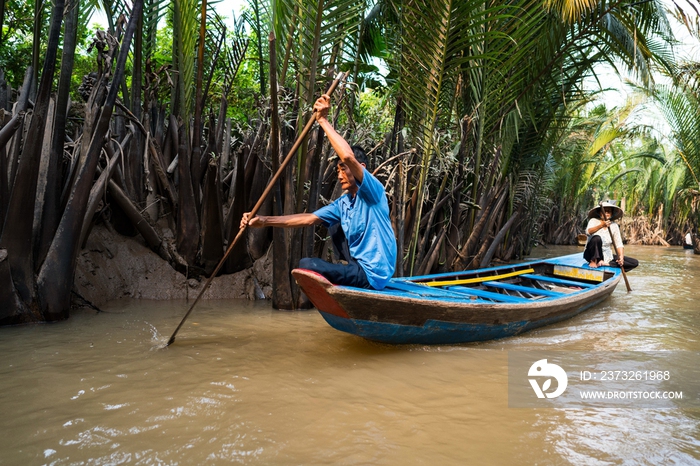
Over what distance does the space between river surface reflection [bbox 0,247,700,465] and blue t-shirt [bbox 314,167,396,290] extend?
58cm

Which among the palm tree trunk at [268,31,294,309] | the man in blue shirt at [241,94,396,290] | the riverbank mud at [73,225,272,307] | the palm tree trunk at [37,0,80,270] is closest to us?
the man in blue shirt at [241,94,396,290]

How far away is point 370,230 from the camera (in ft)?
10.5

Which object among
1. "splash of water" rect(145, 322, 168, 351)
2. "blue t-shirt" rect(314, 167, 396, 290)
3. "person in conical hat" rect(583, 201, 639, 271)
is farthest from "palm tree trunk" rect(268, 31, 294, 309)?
"person in conical hat" rect(583, 201, 639, 271)

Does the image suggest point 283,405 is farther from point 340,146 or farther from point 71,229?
point 71,229

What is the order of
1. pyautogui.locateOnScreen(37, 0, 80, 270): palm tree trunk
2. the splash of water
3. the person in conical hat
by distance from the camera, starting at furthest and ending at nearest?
the person in conical hat → pyautogui.locateOnScreen(37, 0, 80, 270): palm tree trunk → the splash of water

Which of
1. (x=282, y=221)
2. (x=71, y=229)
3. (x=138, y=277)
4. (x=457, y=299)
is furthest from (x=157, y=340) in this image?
(x=457, y=299)

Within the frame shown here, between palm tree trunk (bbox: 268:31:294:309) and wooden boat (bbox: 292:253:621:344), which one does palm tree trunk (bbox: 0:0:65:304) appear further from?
wooden boat (bbox: 292:253:621:344)

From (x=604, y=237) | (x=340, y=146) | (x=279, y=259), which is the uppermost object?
(x=340, y=146)

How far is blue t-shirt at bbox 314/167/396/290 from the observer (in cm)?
317

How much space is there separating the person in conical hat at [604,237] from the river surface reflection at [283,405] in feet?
8.35

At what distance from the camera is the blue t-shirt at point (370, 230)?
317 cm

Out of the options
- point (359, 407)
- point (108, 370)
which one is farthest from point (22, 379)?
point (359, 407)

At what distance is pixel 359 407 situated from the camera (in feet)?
7.93

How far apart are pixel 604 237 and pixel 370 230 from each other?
4588 mm
